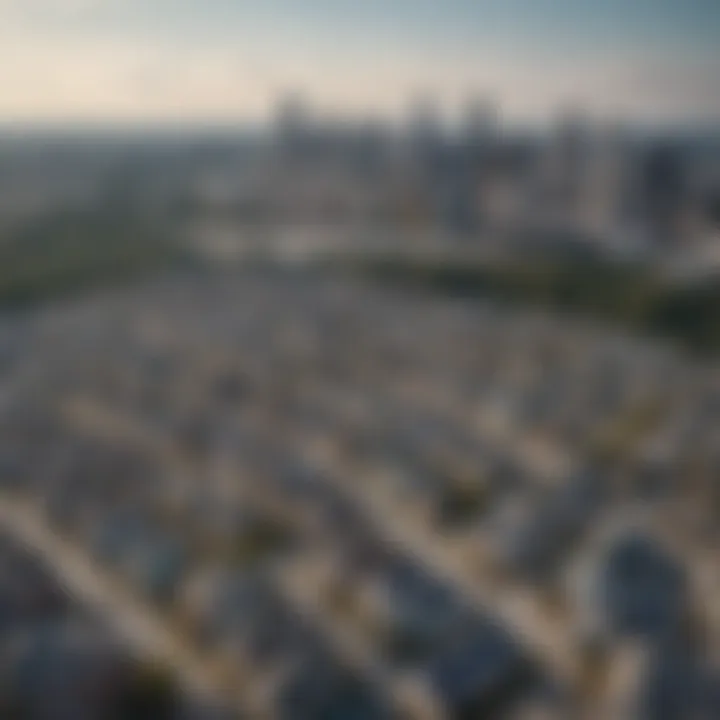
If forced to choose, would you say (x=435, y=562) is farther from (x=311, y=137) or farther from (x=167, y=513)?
(x=311, y=137)

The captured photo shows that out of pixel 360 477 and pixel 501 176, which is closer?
pixel 360 477

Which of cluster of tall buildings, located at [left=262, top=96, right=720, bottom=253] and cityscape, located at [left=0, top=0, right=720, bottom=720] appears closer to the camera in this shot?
cityscape, located at [left=0, top=0, right=720, bottom=720]

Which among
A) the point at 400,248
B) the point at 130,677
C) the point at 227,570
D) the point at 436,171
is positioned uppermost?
the point at 436,171

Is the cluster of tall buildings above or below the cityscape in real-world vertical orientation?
above

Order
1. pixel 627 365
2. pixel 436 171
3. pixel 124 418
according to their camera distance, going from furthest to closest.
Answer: pixel 436 171 → pixel 627 365 → pixel 124 418

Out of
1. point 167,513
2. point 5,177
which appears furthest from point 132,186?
point 167,513

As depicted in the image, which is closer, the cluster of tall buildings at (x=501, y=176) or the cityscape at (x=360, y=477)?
the cityscape at (x=360, y=477)

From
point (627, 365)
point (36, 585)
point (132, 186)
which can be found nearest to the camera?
point (36, 585)

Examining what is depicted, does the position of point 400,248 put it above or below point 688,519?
above

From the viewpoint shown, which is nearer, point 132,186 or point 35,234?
point 35,234

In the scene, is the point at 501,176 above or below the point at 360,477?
above

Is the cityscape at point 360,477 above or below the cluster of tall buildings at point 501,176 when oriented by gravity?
below
